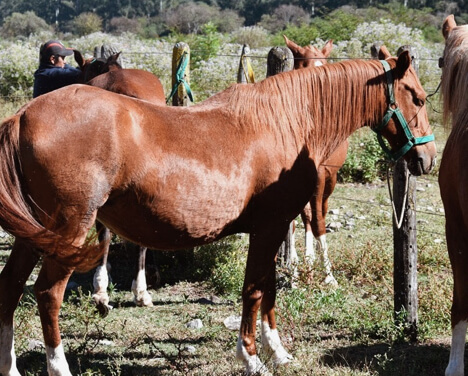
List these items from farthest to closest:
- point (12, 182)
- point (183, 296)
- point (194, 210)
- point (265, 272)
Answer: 1. point (183, 296)
2. point (265, 272)
3. point (194, 210)
4. point (12, 182)

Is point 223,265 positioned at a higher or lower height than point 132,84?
lower

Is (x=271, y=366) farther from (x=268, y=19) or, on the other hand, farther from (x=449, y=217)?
(x=268, y=19)

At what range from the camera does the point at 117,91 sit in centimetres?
584

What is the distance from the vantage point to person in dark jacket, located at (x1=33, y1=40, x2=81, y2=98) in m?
6.23

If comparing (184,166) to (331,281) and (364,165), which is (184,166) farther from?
(364,165)

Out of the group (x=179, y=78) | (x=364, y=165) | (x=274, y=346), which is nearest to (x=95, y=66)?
(x=179, y=78)

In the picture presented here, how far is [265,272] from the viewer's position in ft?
13.1

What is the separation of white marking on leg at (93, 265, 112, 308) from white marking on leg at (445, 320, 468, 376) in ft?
9.45

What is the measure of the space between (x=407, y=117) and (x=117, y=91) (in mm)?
2922

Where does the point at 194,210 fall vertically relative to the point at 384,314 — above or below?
above

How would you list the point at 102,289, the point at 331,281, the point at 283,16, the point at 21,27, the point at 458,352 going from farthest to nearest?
1. the point at 21,27
2. the point at 283,16
3. the point at 331,281
4. the point at 102,289
5. the point at 458,352

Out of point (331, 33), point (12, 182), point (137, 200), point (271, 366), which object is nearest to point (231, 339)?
point (271, 366)

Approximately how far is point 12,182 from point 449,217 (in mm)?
2625

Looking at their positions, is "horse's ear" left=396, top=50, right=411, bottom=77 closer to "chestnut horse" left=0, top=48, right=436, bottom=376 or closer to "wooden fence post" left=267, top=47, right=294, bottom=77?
"chestnut horse" left=0, top=48, right=436, bottom=376
